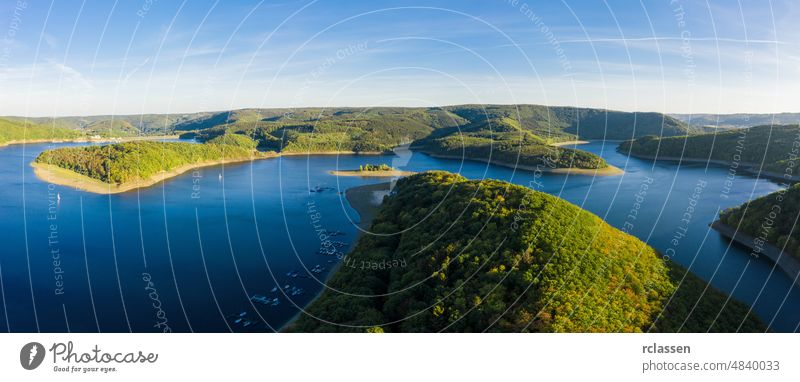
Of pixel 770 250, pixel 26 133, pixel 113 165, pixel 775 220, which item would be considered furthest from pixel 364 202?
pixel 26 133

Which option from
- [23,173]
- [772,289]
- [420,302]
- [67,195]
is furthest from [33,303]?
[23,173]

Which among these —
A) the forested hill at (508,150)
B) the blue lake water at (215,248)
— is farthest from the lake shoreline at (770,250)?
the forested hill at (508,150)

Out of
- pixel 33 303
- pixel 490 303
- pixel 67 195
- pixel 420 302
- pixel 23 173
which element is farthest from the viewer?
pixel 23 173

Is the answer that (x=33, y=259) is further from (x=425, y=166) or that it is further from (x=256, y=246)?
(x=425, y=166)

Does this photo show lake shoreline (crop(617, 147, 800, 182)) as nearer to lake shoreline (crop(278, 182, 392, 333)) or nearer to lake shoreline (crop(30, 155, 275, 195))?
lake shoreline (crop(278, 182, 392, 333))

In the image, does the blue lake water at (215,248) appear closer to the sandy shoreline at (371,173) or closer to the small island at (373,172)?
the sandy shoreline at (371,173)
